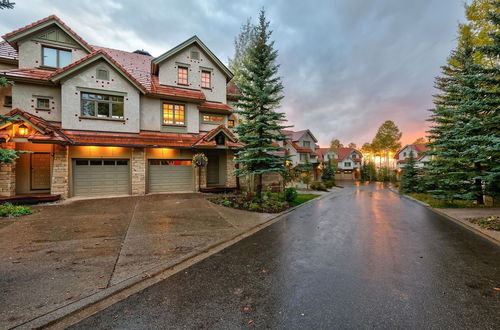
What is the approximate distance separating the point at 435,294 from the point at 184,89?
1685cm

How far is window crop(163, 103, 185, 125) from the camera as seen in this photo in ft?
48.8

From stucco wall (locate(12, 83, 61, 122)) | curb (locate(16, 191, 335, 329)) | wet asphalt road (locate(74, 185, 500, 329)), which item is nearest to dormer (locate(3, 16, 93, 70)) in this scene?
stucco wall (locate(12, 83, 61, 122))

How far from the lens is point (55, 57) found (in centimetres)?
1302

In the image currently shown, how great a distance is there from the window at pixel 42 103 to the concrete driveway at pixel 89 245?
6660mm

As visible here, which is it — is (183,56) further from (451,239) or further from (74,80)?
(451,239)

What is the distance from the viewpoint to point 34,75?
459 inches

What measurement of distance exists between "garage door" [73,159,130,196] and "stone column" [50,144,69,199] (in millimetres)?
481

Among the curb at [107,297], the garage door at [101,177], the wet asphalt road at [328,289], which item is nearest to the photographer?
the curb at [107,297]

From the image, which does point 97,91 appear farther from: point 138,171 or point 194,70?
point 194,70

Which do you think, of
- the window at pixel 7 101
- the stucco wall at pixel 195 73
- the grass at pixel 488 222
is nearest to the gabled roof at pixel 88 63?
the stucco wall at pixel 195 73

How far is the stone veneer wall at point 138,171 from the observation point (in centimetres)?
1306

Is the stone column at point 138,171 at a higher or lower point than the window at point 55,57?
lower

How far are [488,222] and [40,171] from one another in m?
23.0

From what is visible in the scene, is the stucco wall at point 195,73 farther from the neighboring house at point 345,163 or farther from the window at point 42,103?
the neighboring house at point 345,163
